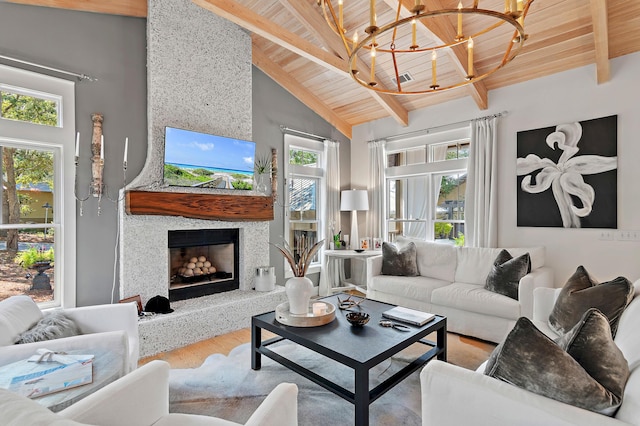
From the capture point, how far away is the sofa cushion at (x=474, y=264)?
3.67 m

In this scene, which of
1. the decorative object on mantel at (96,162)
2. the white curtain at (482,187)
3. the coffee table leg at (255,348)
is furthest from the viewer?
the white curtain at (482,187)

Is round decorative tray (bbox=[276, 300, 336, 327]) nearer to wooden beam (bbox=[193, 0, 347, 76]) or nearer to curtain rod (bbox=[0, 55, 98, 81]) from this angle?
wooden beam (bbox=[193, 0, 347, 76])

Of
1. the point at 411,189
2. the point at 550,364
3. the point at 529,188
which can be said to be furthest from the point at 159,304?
the point at 529,188

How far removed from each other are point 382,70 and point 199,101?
2.33 metres

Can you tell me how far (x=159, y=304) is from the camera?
321 cm

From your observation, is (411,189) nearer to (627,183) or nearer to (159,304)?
(627,183)

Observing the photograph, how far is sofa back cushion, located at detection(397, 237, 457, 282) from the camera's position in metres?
3.98

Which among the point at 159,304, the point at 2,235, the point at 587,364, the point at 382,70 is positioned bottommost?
the point at 159,304

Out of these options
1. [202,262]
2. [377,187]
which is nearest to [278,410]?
[202,262]

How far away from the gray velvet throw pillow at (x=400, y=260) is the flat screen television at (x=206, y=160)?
6.32 ft

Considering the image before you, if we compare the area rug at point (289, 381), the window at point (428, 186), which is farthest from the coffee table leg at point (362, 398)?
the window at point (428, 186)

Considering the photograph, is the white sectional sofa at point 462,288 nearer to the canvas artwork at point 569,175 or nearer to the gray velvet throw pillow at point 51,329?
the canvas artwork at point 569,175

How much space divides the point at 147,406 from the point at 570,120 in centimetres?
452

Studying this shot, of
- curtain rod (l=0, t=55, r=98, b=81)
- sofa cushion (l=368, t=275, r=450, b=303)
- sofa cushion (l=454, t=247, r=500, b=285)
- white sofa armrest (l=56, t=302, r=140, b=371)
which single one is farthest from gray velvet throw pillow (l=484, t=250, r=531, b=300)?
curtain rod (l=0, t=55, r=98, b=81)
